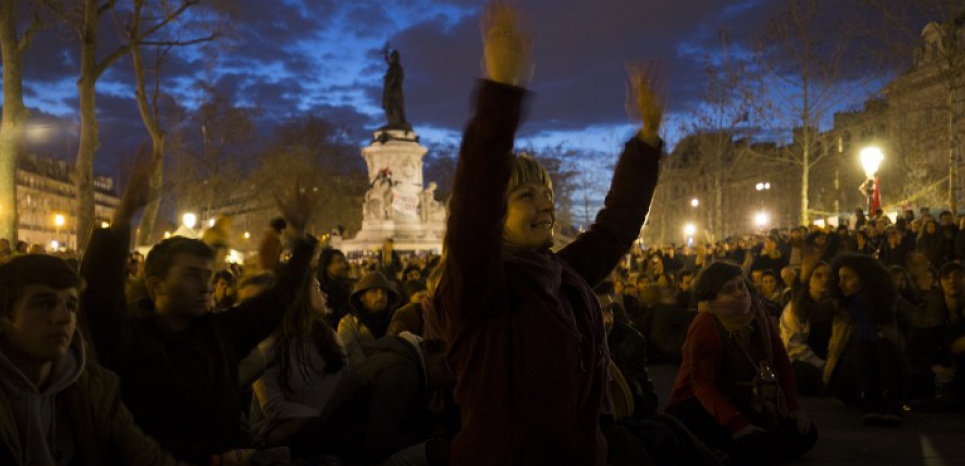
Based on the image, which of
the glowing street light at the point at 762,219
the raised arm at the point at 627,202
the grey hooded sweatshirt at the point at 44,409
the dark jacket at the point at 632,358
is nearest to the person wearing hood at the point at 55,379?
the grey hooded sweatshirt at the point at 44,409

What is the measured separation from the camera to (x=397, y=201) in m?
37.2

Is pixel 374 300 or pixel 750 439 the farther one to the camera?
pixel 374 300

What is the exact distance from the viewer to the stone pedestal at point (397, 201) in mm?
36781

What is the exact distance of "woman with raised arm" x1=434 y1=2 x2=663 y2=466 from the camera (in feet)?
6.55

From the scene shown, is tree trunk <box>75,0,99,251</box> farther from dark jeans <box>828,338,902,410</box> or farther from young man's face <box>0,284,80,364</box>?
young man's face <box>0,284,80,364</box>

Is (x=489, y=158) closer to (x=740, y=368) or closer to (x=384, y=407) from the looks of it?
(x=384, y=407)

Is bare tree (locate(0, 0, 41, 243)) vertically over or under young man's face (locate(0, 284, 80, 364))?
over

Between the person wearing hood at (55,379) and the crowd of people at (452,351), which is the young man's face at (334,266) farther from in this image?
the person wearing hood at (55,379)

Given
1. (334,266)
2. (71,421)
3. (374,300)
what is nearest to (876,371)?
(374,300)

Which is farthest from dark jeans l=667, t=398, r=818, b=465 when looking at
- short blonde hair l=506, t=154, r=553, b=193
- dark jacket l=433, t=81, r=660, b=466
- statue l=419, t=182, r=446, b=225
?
statue l=419, t=182, r=446, b=225

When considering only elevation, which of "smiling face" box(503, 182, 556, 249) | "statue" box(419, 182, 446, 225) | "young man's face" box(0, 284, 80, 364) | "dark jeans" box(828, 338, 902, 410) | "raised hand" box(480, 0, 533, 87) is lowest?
"dark jeans" box(828, 338, 902, 410)

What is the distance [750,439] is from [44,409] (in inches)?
162

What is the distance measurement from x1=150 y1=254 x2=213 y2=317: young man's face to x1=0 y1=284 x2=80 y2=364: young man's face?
630 mm

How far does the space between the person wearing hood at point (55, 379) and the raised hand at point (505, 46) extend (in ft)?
5.93
